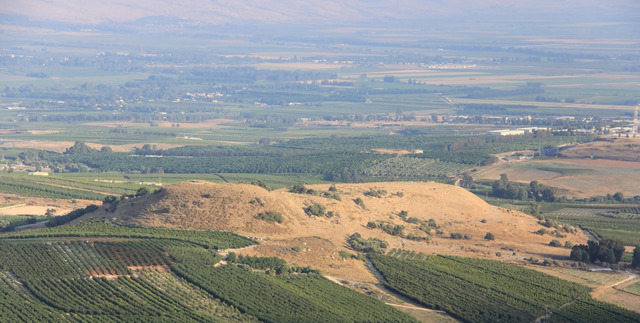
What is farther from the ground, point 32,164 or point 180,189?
point 180,189

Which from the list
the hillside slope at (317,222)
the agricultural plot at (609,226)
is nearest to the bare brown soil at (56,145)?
the hillside slope at (317,222)

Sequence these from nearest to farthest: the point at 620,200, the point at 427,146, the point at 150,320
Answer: the point at 150,320, the point at 620,200, the point at 427,146

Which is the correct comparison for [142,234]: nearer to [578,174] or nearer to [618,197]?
[618,197]

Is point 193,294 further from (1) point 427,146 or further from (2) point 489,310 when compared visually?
(1) point 427,146

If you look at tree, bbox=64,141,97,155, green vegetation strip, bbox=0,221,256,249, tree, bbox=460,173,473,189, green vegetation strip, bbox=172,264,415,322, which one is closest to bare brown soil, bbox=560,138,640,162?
tree, bbox=460,173,473,189

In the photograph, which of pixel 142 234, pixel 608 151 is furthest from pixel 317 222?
pixel 608 151

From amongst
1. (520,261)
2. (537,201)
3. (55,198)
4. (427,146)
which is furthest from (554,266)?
(427,146)
